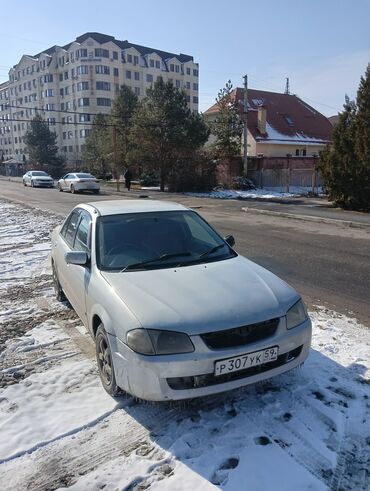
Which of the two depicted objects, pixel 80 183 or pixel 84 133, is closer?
pixel 80 183

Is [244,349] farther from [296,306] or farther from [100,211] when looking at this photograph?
[100,211]

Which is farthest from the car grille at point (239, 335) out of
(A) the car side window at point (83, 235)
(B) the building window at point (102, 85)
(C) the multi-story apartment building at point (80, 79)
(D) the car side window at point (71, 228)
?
(B) the building window at point (102, 85)

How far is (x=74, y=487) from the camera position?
250 centimetres

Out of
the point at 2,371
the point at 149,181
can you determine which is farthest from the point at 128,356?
the point at 149,181

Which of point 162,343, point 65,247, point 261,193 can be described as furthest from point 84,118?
point 162,343

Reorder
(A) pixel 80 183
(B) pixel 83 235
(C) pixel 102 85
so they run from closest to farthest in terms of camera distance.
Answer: (B) pixel 83 235, (A) pixel 80 183, (C) pixel 102 85

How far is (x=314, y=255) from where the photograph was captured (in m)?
8.77

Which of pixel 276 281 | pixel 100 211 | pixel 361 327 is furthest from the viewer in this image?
pixel 361 327

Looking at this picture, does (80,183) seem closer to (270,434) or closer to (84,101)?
(270,434)

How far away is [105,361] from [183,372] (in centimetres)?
87

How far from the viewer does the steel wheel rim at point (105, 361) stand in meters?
3.32

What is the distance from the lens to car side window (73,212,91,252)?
4.30m

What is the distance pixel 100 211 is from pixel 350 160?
16.0 m

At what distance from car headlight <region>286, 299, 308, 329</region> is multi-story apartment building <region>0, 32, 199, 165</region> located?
70.4 meters
